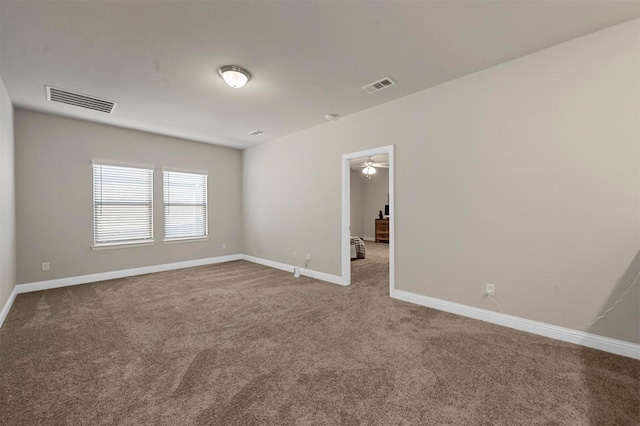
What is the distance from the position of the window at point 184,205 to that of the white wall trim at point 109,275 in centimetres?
54

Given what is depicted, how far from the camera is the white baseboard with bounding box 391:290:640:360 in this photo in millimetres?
2191

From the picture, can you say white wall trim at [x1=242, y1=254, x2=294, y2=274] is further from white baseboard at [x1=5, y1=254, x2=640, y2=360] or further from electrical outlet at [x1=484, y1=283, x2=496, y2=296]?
electrical outlet at [x1=484, y1=283, x2=496, y2=296]

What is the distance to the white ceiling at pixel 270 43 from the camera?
6.53ft

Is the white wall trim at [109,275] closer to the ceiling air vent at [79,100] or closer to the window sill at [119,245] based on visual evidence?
the window sill at [119,245]

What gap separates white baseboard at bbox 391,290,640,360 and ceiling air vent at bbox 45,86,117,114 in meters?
4.81

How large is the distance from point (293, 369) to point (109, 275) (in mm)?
4331

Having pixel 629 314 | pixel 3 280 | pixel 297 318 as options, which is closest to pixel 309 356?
pixel 297 318

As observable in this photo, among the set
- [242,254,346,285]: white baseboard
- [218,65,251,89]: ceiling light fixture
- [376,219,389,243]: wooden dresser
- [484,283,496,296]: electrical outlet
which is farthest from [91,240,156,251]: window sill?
[376,219,389,243]: wooden dresser

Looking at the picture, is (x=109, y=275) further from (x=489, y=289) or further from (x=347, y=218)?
(x=489, y=289)

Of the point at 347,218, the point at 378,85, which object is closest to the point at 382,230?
the point at 347,218

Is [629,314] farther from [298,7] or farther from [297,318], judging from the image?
[298,7]

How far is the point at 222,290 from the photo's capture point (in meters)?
4.03

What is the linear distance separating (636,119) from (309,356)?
3207mm

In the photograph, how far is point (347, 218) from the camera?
4328mm
